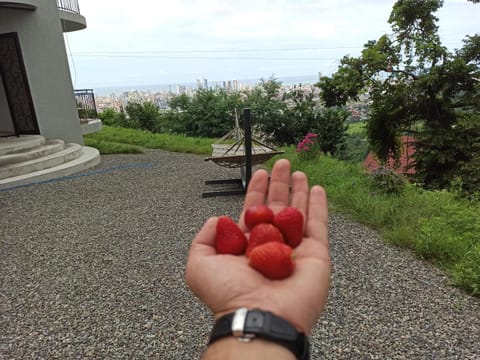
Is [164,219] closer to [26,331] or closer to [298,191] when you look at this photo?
[26,331]

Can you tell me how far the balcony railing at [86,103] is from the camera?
973 centimetres

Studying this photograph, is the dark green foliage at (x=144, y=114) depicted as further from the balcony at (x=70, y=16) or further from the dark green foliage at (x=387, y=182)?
the dark green foliage at (x=387, y=182)

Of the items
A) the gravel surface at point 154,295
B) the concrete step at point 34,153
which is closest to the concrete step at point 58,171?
the concrete step at point 34,153

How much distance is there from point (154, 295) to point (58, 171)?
14.5ft

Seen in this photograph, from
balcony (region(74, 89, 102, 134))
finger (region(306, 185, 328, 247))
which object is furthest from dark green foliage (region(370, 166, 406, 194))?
balcony (region(74, 89, 102, 134))

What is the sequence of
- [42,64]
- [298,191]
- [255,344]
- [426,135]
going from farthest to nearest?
[426,135], [42,64], [298,191], [255,344]

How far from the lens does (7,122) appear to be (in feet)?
24.9

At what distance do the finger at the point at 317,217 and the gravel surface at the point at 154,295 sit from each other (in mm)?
836

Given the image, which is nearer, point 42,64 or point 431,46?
point 42,64

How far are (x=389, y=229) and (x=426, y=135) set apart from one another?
8253 millimetres

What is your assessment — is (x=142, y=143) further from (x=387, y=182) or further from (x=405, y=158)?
(x=405, y=158)

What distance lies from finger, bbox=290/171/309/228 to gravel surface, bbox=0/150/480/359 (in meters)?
0.85

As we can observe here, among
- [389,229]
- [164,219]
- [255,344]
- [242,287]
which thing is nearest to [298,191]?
[242,287]

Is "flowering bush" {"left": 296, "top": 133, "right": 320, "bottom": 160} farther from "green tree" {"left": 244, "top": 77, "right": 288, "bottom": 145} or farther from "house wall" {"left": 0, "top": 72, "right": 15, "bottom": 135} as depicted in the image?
"house wall" {"left": 0, "top": 72, "right": 15, "bottom": 135}
